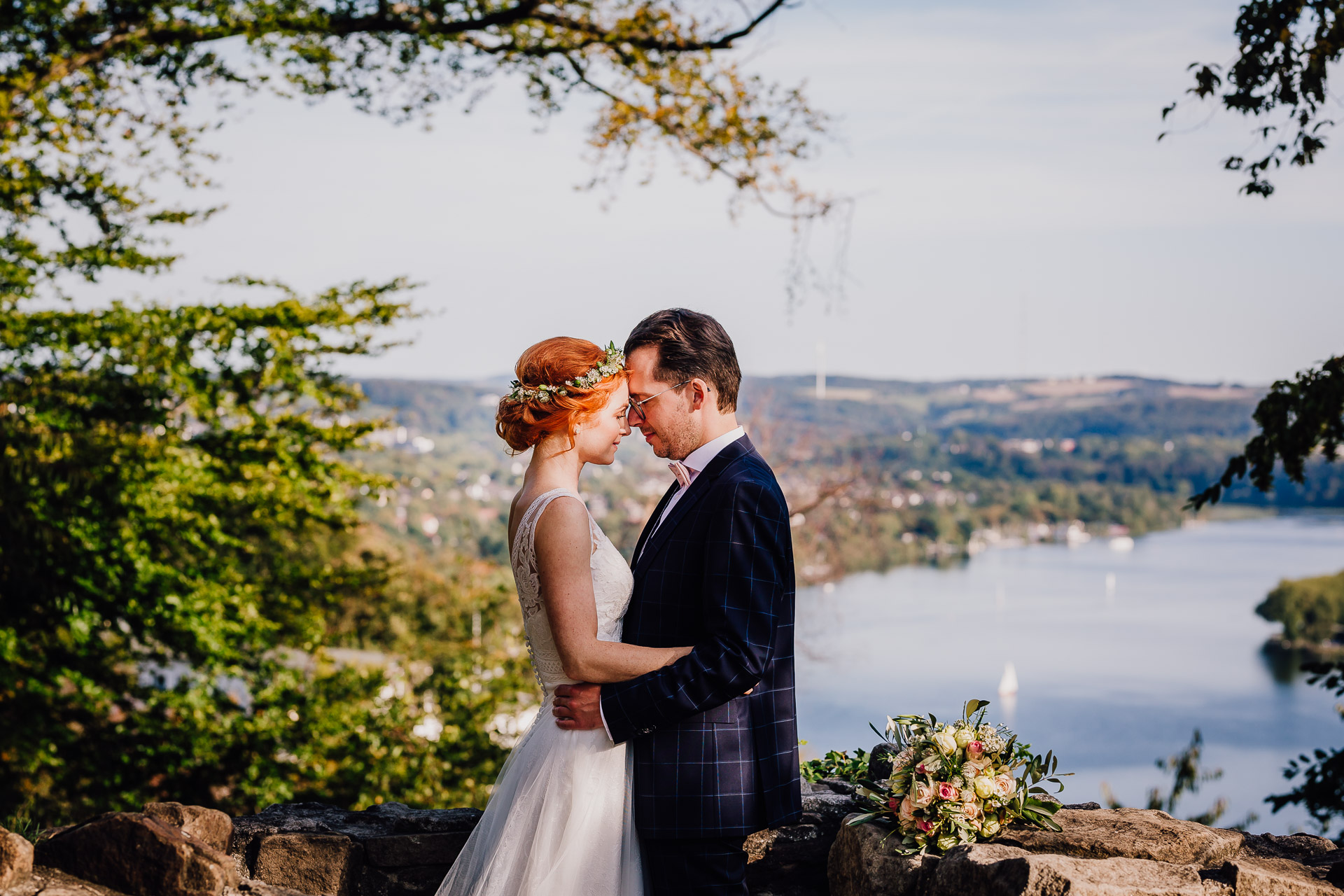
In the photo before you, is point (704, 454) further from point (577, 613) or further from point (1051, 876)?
point (1051, 876)

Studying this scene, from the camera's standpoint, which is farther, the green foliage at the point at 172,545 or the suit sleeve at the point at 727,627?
the green foliage at the point at 172,545

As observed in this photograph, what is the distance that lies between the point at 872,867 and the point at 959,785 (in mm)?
332

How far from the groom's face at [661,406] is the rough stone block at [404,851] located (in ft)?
4.95

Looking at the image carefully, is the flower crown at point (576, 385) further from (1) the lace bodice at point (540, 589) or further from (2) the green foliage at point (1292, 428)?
(2) the green foliage at point (1292, 428)

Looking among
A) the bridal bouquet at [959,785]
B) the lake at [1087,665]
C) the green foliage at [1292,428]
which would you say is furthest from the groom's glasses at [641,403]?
the lake at [1087,665]

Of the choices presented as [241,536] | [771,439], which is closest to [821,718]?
[771,439]

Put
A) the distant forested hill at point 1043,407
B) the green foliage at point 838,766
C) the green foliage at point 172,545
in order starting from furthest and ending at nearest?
the distant forested hill at point 1043,407 < the green foliage at point 172,545 < the green foliage at point 838,766

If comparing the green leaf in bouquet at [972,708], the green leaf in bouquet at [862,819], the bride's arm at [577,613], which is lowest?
→ the green leaf in bouquet at [862,819]

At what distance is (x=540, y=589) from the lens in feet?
8.32

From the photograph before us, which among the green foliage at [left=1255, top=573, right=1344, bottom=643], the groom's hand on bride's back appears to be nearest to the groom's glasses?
the groom's hand on bride's back

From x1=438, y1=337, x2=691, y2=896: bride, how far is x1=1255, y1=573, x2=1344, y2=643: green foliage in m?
40.4

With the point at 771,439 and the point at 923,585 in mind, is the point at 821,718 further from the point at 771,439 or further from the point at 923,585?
the point at 923,585

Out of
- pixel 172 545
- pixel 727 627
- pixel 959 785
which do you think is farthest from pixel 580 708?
pixel 172 545

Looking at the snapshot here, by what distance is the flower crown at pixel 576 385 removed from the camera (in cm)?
260
